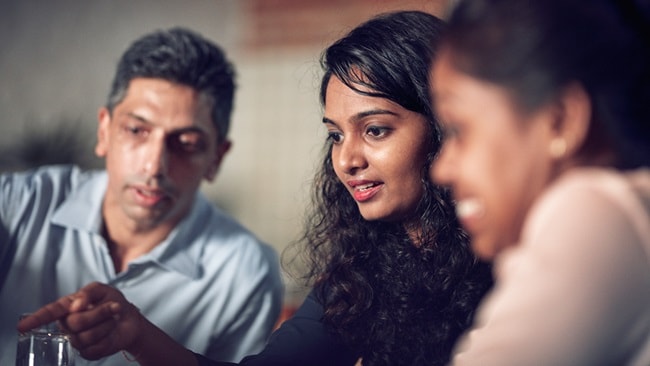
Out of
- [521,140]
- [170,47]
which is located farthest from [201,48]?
[521,140]

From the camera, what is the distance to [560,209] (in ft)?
2.05

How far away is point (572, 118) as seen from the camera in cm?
67

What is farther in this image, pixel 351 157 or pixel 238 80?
pixel 238 80

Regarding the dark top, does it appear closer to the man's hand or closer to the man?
the man's hand

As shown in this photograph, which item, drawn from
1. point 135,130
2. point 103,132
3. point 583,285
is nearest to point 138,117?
point 135,130

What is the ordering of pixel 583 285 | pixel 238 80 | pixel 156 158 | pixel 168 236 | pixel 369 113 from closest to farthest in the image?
pixel 583 285 < pixel 369 113 < pixel 156 158 < pixel 168 236 < pixel 238 80

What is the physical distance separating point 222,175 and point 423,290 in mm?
2585

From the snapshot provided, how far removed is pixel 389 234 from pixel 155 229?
705 millimetres

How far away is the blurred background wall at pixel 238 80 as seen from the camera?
137 inches

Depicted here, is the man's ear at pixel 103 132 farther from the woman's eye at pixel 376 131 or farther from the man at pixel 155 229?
the woman's eye at pixel 376 131

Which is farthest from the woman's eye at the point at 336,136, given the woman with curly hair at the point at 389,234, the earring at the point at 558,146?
the earring at the point at 558,146

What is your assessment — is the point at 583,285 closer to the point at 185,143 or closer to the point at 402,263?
the point at 402,263

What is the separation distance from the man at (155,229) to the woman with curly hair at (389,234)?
48 cm

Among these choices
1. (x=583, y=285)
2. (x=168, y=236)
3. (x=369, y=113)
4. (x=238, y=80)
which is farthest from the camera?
(x=238, y=80)
